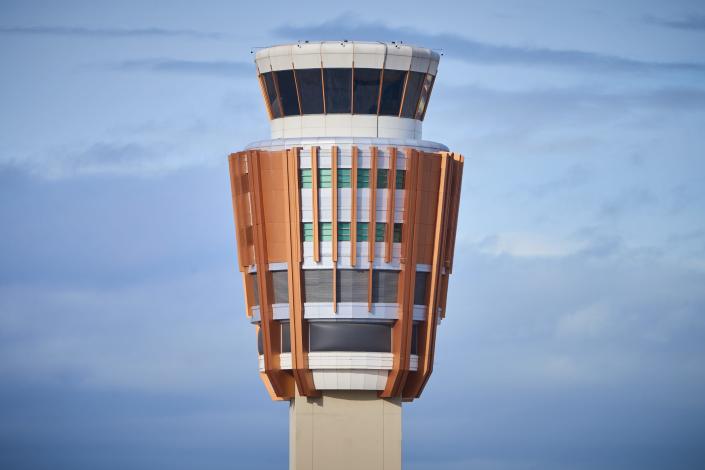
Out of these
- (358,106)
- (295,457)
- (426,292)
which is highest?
(358,106)

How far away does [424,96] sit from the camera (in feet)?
513

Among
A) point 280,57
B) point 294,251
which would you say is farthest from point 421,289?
point 280,57

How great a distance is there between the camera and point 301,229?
152m

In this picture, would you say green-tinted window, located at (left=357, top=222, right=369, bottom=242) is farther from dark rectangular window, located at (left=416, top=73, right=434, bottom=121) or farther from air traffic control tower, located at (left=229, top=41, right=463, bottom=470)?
dark rectangular window, located at (left=416, top=73, right=434, bottom=121)

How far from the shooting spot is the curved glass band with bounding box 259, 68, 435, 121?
153375 mm

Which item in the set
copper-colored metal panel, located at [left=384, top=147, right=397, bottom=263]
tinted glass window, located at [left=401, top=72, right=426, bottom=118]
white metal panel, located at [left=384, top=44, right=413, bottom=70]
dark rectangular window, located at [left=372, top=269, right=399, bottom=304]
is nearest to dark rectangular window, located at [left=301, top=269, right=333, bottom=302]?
dark rectangular window, located at [left=372, top=269, right=399, bottom=304]

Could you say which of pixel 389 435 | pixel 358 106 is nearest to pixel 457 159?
pixel 358 106

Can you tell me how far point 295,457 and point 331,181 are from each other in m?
18.6

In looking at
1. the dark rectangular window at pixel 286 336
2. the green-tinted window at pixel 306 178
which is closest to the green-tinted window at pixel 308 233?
the green-tinted window at pixel 306 178

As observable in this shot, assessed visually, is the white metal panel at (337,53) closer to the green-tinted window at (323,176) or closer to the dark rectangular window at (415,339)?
the green-tinted window at (323,176)

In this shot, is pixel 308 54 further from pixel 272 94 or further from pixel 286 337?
pixel 286 337

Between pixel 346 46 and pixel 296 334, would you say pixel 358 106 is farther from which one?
pixel 296 334

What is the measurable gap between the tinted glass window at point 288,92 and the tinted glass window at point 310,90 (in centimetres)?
49

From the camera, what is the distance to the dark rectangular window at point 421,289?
15300cm
